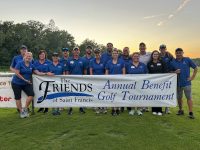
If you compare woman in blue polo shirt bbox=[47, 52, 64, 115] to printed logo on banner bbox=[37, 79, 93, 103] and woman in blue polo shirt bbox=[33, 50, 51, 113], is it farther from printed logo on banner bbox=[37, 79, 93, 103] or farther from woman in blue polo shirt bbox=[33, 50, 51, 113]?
printed logo on banner bbox=[37, 79, 93, 103]

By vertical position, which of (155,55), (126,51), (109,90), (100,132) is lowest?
(100,132)

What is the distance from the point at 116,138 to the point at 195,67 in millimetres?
4360

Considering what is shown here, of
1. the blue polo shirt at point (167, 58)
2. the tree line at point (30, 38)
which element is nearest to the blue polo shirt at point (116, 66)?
the blue polo shirt at point (167, 58)

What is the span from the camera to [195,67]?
11539mm

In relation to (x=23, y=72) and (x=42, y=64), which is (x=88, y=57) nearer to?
(x=42, y=64)

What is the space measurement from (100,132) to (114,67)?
287cm

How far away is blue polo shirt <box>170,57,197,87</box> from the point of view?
37.6ft

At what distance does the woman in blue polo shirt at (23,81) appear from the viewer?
11.3m

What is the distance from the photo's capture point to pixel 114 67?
1153 centimetres

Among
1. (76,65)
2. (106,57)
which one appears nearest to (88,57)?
(76,65)

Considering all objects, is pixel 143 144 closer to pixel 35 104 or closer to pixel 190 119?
pixel 190 119

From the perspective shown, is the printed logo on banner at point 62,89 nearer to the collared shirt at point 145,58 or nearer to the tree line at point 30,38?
the collared shirt at point 145,58

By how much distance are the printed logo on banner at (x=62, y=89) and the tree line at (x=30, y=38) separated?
288 feet

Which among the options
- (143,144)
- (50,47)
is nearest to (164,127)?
(143,144)
